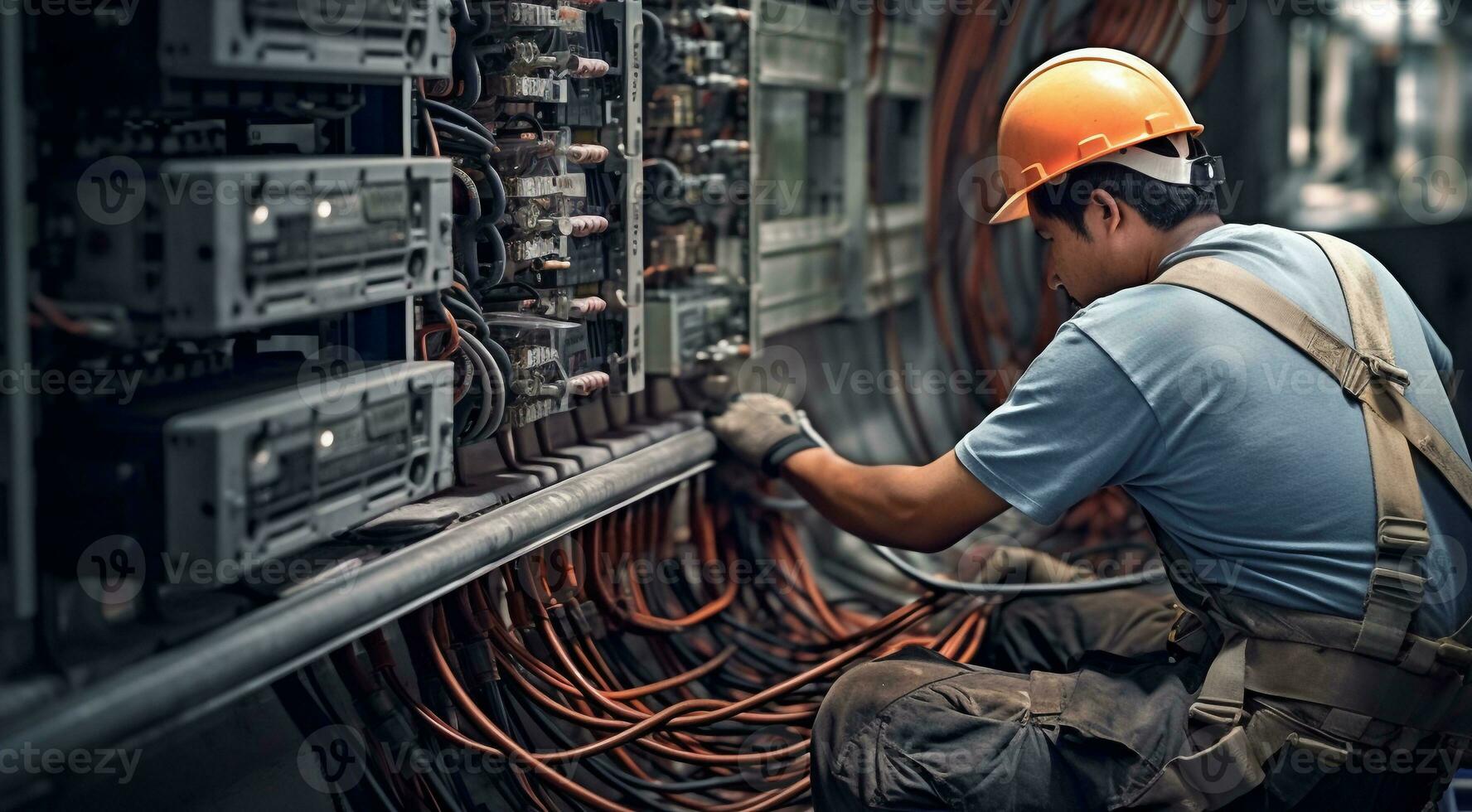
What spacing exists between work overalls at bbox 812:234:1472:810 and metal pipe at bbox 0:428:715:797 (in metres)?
0.54

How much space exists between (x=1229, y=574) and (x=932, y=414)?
2.65 metres


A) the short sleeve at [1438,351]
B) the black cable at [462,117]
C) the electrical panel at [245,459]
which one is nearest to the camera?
the electrical panel at [245,459]

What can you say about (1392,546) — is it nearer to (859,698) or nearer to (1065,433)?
(1065,433)

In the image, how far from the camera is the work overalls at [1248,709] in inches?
78.5

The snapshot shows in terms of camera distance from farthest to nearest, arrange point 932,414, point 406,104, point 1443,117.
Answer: point 1443,117 < point 932,414 < point 406,104

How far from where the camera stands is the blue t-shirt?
200 cm

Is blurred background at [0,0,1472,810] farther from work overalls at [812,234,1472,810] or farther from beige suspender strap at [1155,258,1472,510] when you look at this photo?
beige suspender strap at [1155,258,1472,510]

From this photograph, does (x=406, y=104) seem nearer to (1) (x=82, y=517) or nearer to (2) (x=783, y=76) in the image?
(1) (x=82, y=517)

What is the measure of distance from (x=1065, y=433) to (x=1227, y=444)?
0.21 m

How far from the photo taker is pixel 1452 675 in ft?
6.59

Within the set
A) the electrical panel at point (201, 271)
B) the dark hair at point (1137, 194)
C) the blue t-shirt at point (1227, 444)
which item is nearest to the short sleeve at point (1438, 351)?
the blue t-shirt at point (1227, 444)

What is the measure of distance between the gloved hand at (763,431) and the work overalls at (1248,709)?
0.57 meters

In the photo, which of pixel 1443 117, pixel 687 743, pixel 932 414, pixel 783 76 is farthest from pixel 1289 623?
pixel 1443 117

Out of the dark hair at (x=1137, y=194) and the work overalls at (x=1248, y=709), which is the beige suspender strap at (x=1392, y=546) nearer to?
the work overalls at (x=1248, y=709)
